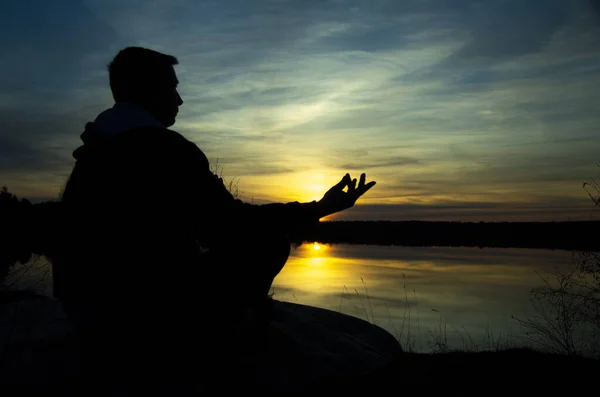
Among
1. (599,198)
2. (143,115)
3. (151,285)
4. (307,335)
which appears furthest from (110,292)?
(599,198)

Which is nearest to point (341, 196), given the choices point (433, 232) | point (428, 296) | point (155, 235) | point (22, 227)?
point (155, 235)

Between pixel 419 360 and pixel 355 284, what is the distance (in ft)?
35.5

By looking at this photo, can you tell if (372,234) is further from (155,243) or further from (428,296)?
(155,243)

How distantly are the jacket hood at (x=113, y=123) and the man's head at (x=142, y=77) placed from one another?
0.08m

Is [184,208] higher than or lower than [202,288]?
higher

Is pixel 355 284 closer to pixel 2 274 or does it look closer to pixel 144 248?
pixel 2 274

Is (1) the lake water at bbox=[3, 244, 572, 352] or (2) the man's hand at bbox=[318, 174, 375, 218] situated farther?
(1) the lake water at bbox=[3, 244, 572, 352]

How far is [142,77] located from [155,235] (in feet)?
2.75

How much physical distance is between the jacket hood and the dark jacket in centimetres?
1

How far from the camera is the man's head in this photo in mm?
2709

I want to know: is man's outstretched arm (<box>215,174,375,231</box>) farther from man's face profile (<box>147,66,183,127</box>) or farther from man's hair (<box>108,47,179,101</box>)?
man's hair (<box>108,47,179,101</box>)

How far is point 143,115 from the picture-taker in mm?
2623

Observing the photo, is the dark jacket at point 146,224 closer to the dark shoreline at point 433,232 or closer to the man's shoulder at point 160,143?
the man's shoulder at point 160,143

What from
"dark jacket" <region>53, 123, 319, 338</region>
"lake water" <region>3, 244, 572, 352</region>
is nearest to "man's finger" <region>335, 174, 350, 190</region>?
"dark jacket" <region>53, 123, 319, 338</region>
